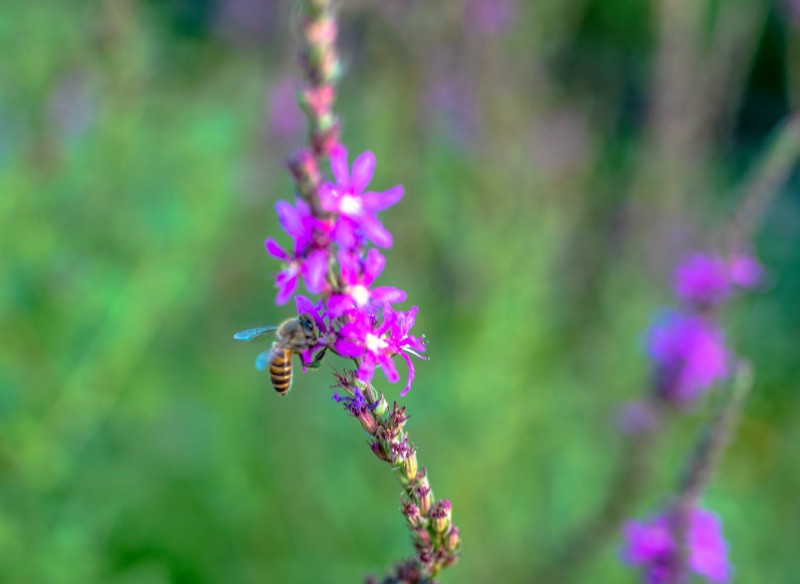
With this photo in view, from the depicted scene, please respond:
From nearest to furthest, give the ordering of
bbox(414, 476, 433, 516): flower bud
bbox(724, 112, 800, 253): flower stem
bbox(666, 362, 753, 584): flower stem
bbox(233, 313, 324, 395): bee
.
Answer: bbox(414, 476, 433, 516): flower bud, bbox(233, 313, 324, 395): bee, bbox(666, 362, 753, 584): flower stem, bbox(724, 112, 800, 253): flower stem

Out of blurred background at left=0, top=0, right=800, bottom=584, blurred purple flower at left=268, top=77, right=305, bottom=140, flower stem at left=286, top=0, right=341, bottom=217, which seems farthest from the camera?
blurred purple flower at left=268, top=77, right=305, bottom=140

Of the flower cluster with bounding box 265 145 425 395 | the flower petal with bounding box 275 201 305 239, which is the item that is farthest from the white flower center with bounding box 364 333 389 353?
the flower petal with bounding box 275 201 305 239

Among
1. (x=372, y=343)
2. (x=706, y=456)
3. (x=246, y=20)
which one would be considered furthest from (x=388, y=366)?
(x=246, y=20)

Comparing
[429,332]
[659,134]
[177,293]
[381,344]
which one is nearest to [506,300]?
[429,332]

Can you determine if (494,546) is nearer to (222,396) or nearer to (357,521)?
(357,521)

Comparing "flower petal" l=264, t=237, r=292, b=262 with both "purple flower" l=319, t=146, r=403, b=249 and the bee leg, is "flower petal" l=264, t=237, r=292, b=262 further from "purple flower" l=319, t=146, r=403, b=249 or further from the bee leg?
the bee leg

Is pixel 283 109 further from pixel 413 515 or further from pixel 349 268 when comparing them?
pixel 413 515

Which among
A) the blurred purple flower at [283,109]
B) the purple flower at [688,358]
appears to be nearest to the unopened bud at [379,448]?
the purple flower at [688,358]

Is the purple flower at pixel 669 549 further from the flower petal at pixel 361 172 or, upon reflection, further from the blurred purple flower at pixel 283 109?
the blurred purple flower at pixel 283 109
